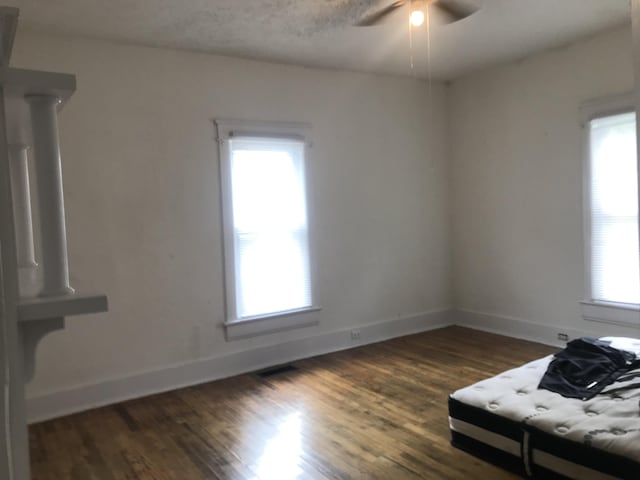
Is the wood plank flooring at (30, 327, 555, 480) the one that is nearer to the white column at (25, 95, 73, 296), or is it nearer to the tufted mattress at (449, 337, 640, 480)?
the tufted mattress at (449, 337, 640, 480)

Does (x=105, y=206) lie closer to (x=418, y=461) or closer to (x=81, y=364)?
(x=81, y=364)

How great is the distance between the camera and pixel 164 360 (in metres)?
4.00

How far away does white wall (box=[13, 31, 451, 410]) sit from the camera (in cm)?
365

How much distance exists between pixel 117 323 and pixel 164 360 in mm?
477

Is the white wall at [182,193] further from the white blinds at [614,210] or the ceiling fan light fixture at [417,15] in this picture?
the white blinds at [614,210]

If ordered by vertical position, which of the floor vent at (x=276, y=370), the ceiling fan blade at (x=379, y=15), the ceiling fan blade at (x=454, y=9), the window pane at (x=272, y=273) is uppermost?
the ceiling fan blade at (x=379, y=15)

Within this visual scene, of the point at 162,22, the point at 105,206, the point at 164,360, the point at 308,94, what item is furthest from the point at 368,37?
the point at 164,360

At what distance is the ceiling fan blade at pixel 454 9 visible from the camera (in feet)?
10.1

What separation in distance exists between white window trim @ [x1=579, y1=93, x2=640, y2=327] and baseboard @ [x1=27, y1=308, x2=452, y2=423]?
167cm

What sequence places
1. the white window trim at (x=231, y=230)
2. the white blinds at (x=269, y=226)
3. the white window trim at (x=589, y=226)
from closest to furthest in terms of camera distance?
the white window trim at (x=589, y=226) → the white window trim at (x=231, y=230) → the white blinds at (x=269, y=226)

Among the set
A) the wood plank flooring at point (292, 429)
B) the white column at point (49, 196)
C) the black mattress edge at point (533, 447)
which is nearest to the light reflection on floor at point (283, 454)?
the wood plank flooring at point (292, 429)

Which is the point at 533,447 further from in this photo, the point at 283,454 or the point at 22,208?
the point at 22,208

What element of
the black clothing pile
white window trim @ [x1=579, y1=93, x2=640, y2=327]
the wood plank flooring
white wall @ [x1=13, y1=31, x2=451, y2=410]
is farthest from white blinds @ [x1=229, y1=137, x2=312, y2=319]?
white window trim @ [x1=579, y1=93, x2=640, y2=327]

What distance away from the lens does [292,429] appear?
316cm
